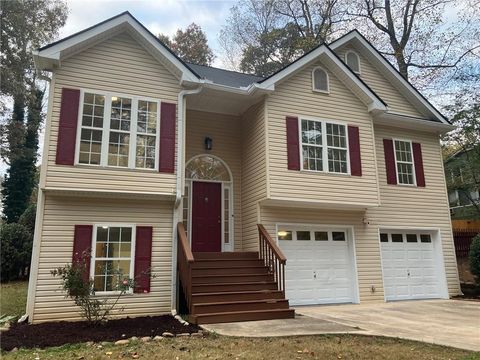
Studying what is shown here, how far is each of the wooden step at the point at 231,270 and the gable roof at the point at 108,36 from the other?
457 cm

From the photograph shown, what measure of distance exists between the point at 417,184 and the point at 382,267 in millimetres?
3096

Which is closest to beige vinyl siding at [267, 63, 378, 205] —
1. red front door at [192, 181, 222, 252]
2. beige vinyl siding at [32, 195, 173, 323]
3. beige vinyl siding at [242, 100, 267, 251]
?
beige vinyl siding at [242, 100, 267, 251]

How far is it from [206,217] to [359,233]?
444 cm

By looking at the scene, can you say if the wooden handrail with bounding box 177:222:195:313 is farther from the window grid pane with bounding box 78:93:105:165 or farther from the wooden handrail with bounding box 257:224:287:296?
the window grid pane with bounding box 78:93:105:165

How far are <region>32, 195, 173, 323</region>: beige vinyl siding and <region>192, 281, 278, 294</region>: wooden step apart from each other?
3.46ft

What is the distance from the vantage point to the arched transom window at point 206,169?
36.3 feet

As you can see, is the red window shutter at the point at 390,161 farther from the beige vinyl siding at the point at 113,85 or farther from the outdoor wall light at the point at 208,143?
the beige vinyl siding at the point at 113,85

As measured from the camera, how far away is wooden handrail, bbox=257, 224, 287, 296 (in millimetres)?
8655

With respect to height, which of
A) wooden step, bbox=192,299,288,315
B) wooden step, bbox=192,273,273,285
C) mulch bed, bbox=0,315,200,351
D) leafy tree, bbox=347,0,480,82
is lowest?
mulch bed, bbox=0,315,200,351

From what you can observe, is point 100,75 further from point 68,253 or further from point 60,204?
point 68,253

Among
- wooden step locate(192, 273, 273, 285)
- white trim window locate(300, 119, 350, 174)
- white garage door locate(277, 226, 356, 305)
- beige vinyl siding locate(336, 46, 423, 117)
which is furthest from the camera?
beige vinyl siding locate(336, 46, 423, 117)

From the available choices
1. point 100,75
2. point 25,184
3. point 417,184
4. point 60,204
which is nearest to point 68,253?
point 60,204

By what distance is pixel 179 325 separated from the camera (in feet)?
23.4

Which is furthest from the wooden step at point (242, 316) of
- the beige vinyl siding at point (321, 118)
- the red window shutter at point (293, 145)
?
the red window shutter at point (293, 145)
